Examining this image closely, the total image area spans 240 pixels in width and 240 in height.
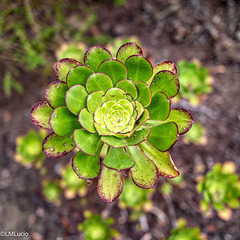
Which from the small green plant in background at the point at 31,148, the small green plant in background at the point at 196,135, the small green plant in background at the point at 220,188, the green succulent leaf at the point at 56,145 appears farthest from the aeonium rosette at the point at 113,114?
the small green plant in background at the point at 31,148

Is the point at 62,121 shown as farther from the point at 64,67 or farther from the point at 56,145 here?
the point at 64,67

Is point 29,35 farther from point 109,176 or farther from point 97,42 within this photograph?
point 109,176

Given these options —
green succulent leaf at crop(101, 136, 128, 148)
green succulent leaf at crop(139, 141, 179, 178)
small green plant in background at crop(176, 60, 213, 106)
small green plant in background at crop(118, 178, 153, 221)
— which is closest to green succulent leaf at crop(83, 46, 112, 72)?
green succulent leaf at crop(101, 136, 128, 148)

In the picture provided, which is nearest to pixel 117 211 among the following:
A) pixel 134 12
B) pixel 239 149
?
pixel 239 149

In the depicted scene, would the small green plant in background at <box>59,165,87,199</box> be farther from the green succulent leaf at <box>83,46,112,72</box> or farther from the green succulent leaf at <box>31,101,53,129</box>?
the green succulent leaf at <box>83,46,112,72</box>

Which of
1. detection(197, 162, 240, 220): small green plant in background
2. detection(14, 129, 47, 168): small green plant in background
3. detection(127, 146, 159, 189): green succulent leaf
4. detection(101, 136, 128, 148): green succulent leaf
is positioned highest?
detection(101, 136, 128, 148): green succulent leaf

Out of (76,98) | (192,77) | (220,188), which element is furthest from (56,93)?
(220,188)
